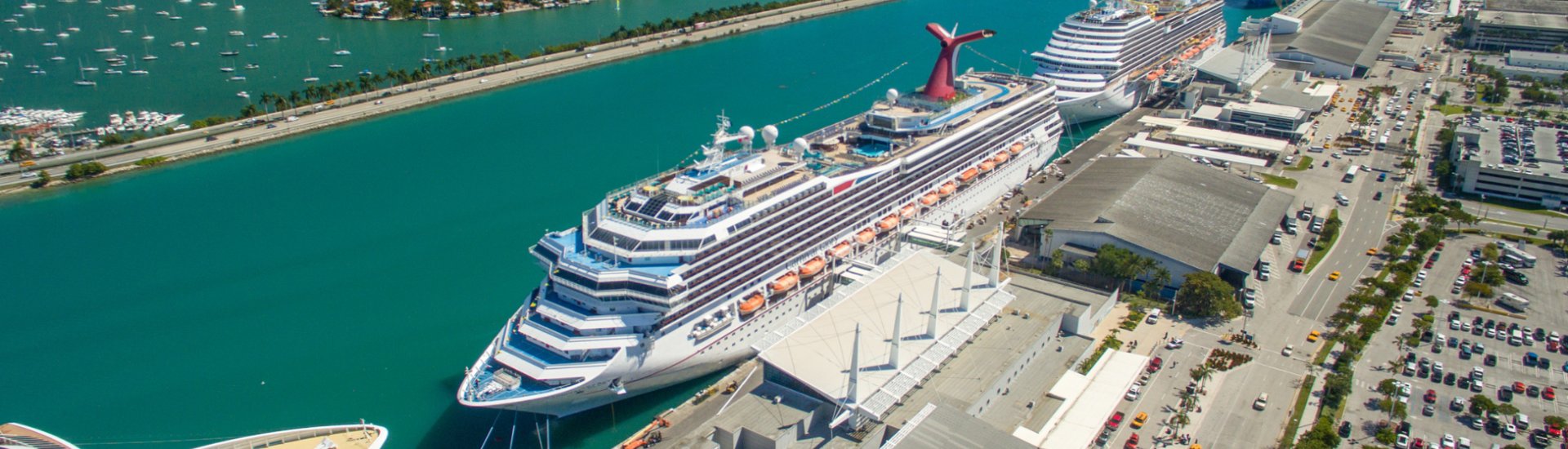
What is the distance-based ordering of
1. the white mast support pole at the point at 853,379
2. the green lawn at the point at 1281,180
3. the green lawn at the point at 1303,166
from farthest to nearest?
1. the green lawn at the point at 1303,166
2. the green lawn at the point at 1281,180
3. the white mast support pole at the point at 853,379

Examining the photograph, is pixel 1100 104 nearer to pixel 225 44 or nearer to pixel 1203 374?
pixel 1203 374

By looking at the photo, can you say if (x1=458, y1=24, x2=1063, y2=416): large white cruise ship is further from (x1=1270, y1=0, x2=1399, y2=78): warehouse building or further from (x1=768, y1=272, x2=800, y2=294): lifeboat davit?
(x1=1270, y1=0, x2=1399, y2=78): warehouse building

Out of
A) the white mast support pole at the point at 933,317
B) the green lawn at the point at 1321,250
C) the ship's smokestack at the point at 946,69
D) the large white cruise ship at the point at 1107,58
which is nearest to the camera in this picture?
the white mast support pole at the point at 933,317

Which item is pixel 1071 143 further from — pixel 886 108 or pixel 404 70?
pixel 404 70

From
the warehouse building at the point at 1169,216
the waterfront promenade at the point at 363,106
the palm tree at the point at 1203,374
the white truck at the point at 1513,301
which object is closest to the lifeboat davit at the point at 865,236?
the warehouse building at the point at 1169,216

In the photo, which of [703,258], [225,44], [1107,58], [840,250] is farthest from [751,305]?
[225,44]

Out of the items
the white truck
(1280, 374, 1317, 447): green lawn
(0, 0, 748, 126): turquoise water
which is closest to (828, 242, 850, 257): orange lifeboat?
(1280, 374, 1317, 447): green lawn

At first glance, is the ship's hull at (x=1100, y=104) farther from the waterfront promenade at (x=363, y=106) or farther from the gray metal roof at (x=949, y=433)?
the waterfront promenade at (x=363, y=106)
